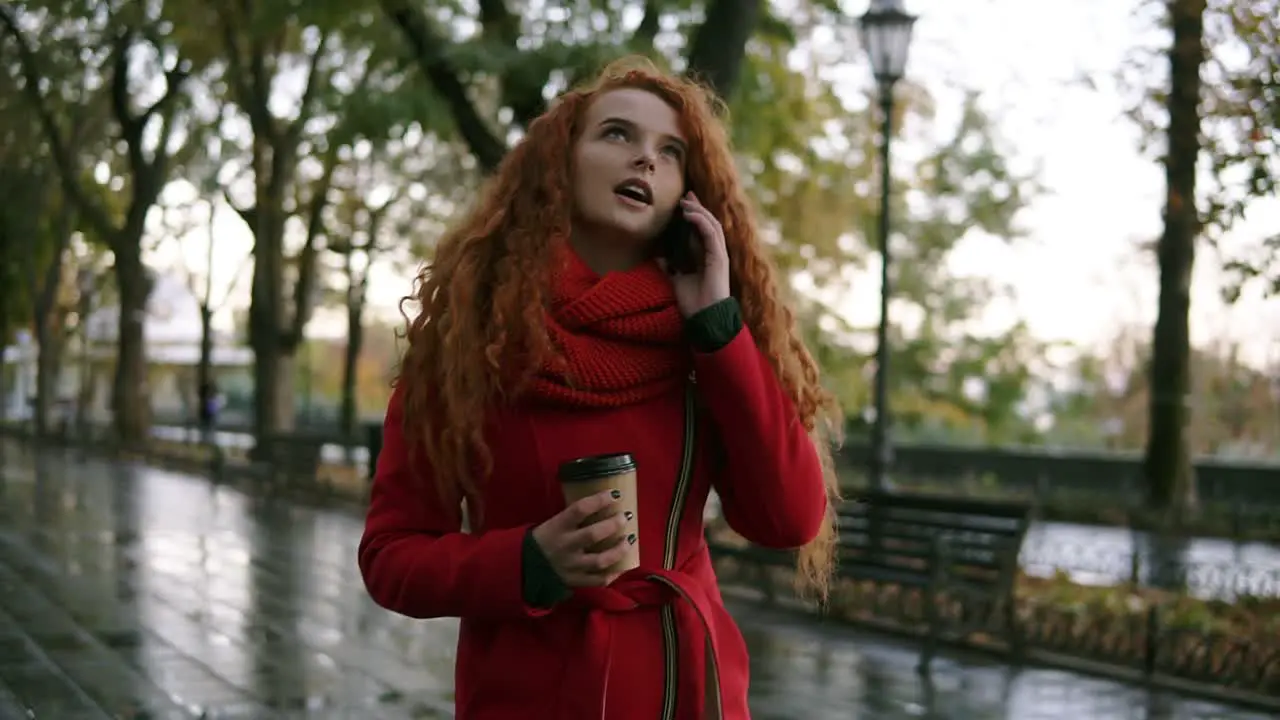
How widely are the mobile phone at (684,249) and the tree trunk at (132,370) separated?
102 feet

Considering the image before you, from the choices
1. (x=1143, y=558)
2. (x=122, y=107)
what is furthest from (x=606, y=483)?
(x=122, y=107)

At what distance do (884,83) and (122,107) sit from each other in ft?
66.6

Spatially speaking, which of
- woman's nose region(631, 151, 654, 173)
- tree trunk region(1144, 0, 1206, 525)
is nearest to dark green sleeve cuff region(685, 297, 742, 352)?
woman's nose region(631, 151, 654, 173)

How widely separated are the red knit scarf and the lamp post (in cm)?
1020

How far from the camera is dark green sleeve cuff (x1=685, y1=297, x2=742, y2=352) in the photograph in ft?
7.70

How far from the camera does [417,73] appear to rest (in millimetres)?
14633

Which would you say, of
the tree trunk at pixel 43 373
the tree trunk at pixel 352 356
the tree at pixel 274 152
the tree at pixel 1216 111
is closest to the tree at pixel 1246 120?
the tree at pixel 1216 111

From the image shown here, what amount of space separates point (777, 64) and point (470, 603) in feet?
46.9

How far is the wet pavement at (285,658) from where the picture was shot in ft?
25.0

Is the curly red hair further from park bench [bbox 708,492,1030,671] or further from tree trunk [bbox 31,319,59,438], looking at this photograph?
tree trunk [bbox 31,319,59,438]

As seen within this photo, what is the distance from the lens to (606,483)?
2098mm

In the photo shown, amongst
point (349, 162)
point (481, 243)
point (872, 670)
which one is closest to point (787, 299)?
point (481, 243)

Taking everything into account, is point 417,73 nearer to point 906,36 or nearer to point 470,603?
point 906,36

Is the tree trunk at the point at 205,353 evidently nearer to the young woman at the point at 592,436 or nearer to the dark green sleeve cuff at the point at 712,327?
the young woman at the point at 592,436
